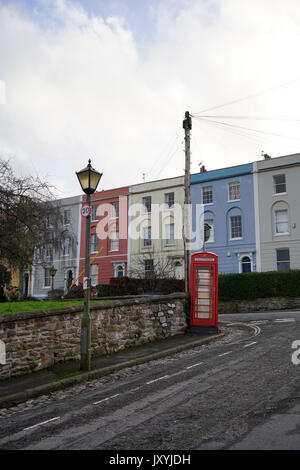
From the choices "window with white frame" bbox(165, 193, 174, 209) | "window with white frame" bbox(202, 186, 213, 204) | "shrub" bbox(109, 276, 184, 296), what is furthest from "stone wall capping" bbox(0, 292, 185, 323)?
"window with white frame" bbox(165, 193, 174, 209)

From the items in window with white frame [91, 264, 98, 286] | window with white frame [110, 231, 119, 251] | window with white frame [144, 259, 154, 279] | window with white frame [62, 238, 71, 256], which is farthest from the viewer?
window with white frame [91, 264, 98, 286]

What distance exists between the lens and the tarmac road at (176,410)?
5184mm

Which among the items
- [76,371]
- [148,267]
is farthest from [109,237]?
[76,371]

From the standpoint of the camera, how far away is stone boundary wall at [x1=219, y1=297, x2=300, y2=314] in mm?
27805

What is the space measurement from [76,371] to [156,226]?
30.8m

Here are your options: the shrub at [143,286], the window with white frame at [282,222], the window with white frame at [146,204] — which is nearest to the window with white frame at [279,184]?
the window with white frame at [282,222]

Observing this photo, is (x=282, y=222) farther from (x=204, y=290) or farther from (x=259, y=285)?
(x=204, y=290)

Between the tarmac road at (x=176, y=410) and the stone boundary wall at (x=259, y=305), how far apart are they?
17802mm

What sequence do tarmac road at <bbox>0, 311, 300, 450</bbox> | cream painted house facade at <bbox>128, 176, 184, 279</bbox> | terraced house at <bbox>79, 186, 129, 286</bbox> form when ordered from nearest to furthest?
tarmac road at <bbox>0, 311, 300, 450</bbox>, cream painted house facade at <bbox>128, 176, 184, 279</bbox>, terraced house at <bbox>79, 186, 129, 286</bbox>

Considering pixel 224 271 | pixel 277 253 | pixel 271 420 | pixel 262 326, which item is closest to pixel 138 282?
pixel 224 271

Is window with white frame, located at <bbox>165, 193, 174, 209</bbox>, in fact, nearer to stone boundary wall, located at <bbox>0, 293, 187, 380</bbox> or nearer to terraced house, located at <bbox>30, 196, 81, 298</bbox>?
terraced house, located at <bbox>30, 196, 81, 298</bbox>

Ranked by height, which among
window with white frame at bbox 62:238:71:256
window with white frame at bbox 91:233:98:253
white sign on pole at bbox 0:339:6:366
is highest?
window with white frame at bbox 91:233:98:253

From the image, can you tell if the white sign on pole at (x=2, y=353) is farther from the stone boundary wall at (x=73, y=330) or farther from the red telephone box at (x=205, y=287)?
the red telephone box at (x=205, y=287)
